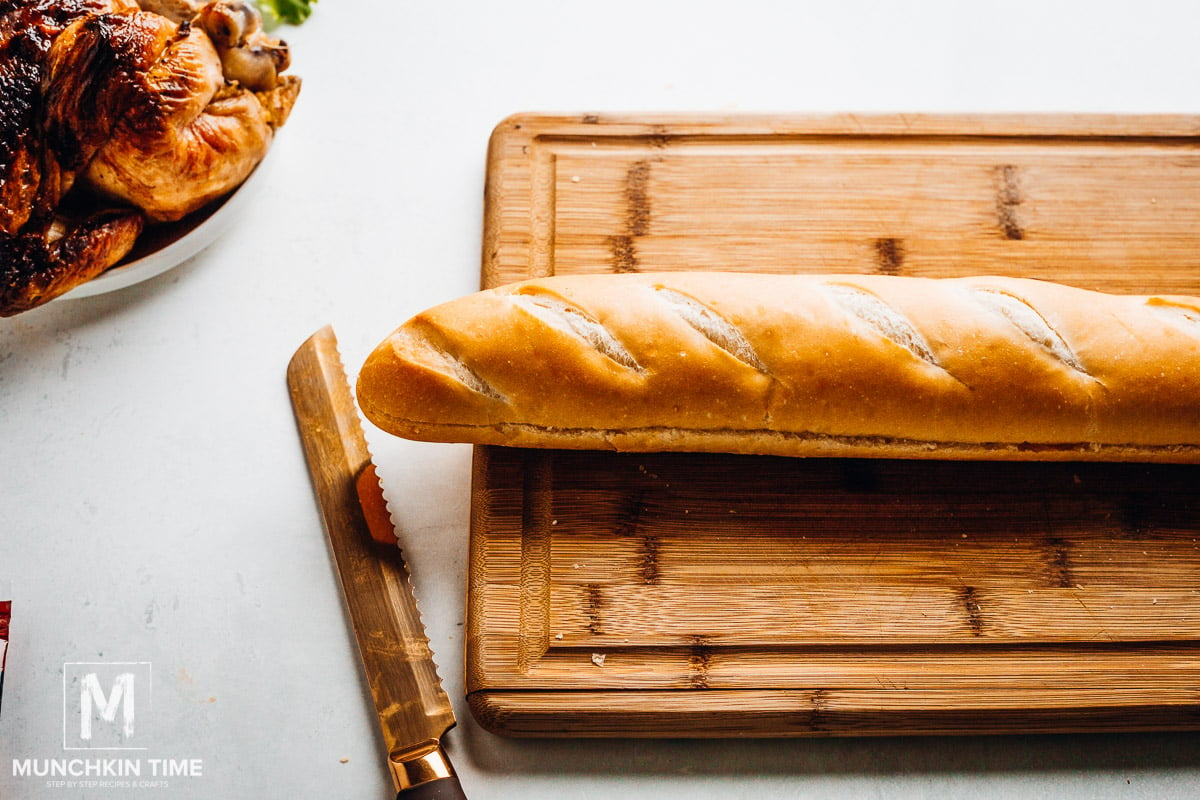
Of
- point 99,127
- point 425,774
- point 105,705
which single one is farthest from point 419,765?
point 99,127

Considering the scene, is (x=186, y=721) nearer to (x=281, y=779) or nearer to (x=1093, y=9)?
(x=281, y=779)

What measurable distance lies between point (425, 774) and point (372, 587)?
368mm

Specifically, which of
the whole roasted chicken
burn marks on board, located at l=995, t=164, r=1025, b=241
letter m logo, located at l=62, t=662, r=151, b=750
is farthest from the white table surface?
burn marks on board, located at l=995, t=164, r=1025, b=241

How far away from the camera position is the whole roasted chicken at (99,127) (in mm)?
1669

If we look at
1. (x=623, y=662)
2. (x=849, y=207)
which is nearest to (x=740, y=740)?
(x=623, y=662)

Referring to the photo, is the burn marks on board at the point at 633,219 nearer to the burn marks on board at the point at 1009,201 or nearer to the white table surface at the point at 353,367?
the white table surface at the point at 353,367

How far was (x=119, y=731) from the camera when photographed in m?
1.66

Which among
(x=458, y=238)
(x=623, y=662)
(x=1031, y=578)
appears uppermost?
(x=458, y=238)

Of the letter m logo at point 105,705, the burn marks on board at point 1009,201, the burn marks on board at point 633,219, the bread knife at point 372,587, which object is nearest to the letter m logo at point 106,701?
the letter m logo at point 105,705

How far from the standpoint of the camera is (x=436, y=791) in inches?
58.6

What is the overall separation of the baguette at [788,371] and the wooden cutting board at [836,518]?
13 cm

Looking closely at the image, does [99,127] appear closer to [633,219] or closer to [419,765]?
[633,219]

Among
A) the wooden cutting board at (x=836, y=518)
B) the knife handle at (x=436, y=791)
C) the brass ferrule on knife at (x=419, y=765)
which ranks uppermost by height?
the wooden cutting board at (x=836, y=518)

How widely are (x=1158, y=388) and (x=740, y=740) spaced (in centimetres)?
106
